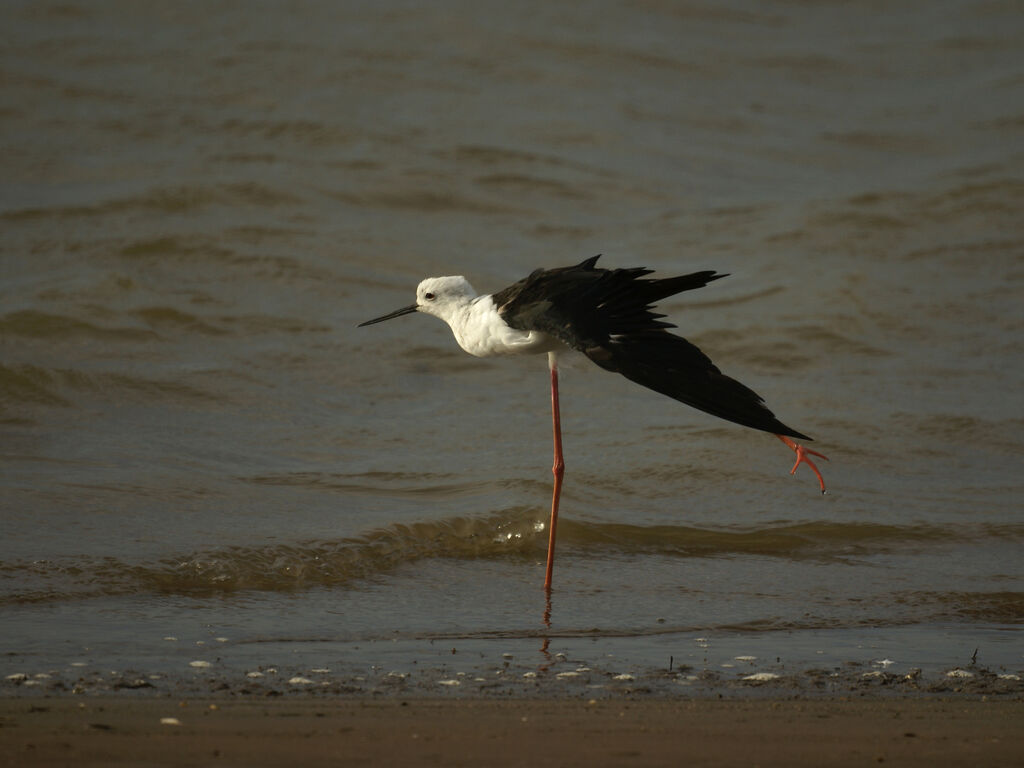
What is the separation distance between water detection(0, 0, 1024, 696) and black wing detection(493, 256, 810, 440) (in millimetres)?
1013

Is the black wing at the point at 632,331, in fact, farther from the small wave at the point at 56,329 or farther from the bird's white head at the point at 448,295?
the small wave at the point at 56,329

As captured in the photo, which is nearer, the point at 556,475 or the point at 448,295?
the point at 448,295

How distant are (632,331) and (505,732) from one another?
2.39 meters

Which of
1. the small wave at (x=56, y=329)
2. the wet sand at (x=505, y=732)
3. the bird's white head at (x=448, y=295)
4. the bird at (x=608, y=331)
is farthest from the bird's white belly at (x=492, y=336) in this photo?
the small wave at (x=56, y=329)

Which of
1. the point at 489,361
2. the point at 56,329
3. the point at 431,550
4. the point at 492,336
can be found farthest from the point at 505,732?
the point at 56,329

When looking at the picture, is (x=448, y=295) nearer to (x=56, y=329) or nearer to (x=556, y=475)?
(x=556, y=475)

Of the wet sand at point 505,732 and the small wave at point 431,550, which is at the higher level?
the small wave at point 431,550

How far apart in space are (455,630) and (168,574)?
5.13ft

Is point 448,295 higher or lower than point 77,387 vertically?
higher

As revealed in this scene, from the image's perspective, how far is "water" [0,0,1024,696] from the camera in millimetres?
6312

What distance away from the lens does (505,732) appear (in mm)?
4066

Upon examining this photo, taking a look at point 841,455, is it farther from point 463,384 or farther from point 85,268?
point 85,268

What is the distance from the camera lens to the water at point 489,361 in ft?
20.7

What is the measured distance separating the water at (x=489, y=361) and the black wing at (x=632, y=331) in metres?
1.01
